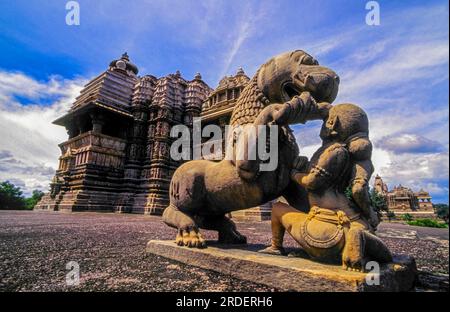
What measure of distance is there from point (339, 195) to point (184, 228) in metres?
1.47

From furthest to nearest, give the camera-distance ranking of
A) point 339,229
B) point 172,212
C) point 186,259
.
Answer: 1. point 172,212
2. point 186,259
3. point 339,229

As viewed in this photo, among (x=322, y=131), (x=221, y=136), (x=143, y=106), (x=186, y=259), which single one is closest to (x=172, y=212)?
(x=186, y=259)

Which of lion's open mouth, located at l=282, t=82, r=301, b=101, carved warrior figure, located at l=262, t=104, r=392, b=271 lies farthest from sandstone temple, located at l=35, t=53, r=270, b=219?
carved warrior figure, located at l=262, t=104, r=392, b=271

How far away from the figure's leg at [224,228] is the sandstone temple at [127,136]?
35.3 ft

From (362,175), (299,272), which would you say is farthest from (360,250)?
(362,175)

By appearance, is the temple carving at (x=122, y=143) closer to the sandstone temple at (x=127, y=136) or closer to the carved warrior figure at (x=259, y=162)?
the sandstone temple at (x=127, y=136)

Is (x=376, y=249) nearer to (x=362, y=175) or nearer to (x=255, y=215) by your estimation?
(x=362, y=175)

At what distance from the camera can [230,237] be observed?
281 cm

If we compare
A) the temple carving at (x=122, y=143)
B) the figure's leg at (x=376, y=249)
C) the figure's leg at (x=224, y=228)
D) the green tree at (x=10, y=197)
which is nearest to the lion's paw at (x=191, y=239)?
the figure's leg at (x=224, y=228)

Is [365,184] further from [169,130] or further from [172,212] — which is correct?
[169,130]

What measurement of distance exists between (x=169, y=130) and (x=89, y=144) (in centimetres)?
461

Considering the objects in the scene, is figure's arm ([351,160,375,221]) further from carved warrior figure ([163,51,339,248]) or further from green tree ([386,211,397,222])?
green tree ([386,211,397,222])

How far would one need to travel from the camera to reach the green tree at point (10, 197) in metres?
26.2
